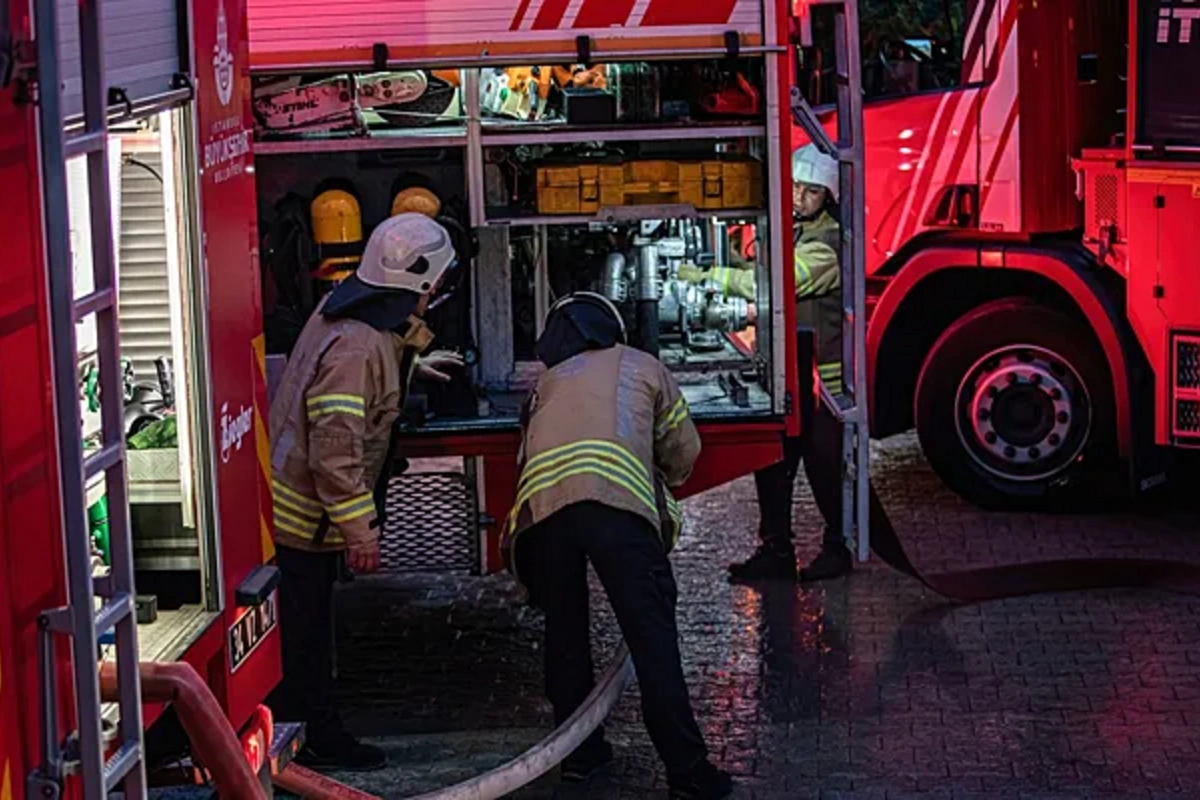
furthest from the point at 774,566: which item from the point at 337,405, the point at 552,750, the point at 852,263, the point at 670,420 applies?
the point at 337,405

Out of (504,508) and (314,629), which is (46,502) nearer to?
(314,629)

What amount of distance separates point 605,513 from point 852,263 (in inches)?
85.2

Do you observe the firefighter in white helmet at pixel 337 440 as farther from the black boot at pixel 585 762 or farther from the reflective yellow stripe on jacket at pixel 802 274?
the reflective yellow stripe on jacket at pixel 802 274

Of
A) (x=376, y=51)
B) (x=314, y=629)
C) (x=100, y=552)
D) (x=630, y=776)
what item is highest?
(x=376, y=51)

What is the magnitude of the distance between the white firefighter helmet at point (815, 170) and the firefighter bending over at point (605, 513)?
235 cm

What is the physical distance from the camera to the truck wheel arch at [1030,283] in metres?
9.82

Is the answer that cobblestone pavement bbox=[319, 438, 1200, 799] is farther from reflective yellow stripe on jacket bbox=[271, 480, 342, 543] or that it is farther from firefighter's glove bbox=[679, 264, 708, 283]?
firefighter's glove bbox=[679, 264, 708, 283]

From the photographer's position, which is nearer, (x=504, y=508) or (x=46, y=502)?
(x=46, y=502)

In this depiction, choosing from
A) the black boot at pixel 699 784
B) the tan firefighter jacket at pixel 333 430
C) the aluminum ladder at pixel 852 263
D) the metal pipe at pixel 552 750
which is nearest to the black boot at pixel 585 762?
the metal pipe at pixel 552 750

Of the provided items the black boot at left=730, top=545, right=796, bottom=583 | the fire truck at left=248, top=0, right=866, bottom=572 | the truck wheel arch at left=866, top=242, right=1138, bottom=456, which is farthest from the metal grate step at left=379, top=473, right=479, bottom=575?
the truck wheel arch at left=866, top=242, right=1138, bottom=456

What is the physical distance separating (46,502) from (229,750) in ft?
2.63

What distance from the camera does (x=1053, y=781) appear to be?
6871 mm

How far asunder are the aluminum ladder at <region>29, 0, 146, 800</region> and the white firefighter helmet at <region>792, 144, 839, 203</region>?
5.89 m

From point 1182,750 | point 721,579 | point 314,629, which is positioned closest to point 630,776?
point 314,629
